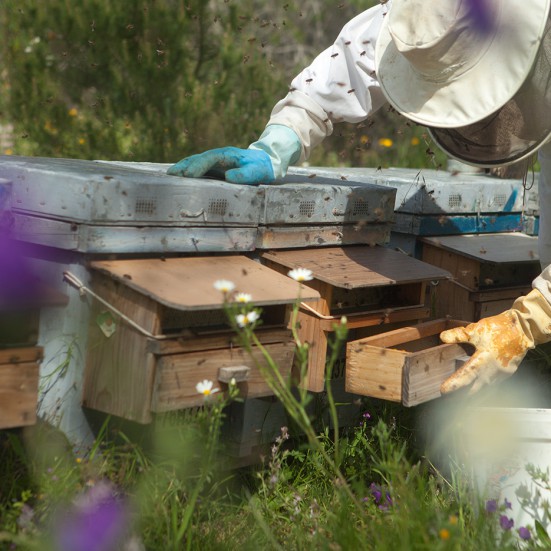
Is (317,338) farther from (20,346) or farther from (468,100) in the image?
(20,346)

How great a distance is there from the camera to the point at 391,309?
2.70 metres

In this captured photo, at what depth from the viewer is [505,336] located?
2.46m

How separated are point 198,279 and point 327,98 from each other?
1079 millimetres

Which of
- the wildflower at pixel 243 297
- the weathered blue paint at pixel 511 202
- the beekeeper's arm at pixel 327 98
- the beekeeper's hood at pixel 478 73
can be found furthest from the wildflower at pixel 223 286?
the weathered blue paint at pixel 511 202

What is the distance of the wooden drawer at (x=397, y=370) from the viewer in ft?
7.57

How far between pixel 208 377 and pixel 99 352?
0.29m

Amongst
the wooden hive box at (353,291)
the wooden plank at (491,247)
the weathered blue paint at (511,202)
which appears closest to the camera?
the wooden hive box at (353,291)

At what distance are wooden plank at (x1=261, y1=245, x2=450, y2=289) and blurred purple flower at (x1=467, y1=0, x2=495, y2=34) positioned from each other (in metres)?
0.77

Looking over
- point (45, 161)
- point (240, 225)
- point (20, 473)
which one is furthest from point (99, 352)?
point (45, 161)

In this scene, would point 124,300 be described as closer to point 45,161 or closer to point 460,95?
point 45,161

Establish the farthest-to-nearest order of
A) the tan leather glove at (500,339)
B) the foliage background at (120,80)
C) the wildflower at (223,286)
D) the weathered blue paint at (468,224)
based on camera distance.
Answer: the foliage background at (120,80) < the weathered blue paint at (468,224) < the tan leather glove at (500,339) < the wildflower at (223,286)

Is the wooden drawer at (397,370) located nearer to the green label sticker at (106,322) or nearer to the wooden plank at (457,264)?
the green label sticker at (106,322)

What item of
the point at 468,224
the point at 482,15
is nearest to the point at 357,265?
the point at 482,15

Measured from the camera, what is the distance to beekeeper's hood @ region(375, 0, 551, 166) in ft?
7.23
